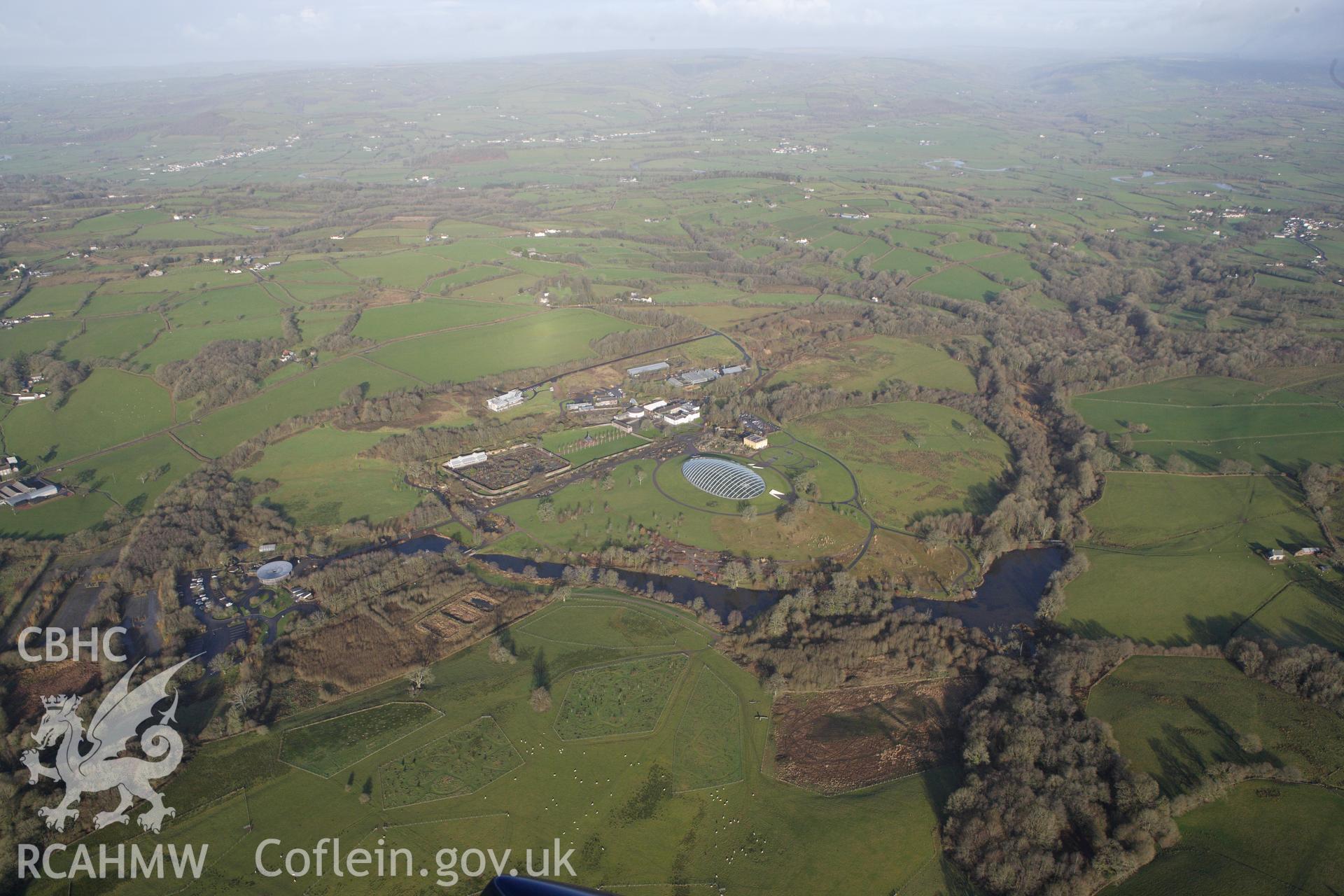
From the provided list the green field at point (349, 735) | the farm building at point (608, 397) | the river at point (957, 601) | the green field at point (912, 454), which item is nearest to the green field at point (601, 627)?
the river at point (957, 601)

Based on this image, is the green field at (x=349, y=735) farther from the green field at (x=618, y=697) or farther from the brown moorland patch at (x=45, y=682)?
the brown moorland patch at (x=45, y=682)

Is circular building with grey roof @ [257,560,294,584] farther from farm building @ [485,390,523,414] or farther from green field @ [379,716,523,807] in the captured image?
farm building @ [485,390,523,414]

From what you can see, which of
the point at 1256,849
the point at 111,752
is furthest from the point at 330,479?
the point at 1256,849

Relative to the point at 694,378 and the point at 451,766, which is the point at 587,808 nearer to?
the point at 451,766

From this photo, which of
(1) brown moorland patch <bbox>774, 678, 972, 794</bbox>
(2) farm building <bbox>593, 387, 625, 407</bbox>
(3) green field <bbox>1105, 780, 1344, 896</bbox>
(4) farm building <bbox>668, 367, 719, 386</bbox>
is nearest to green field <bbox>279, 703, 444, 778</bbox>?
(1) brown moorland patch <bbox>774, 678, 972, 794</bbox>

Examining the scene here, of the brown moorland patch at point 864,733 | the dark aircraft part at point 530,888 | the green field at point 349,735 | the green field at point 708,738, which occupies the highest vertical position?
the dark aircraft part at point 530,888
